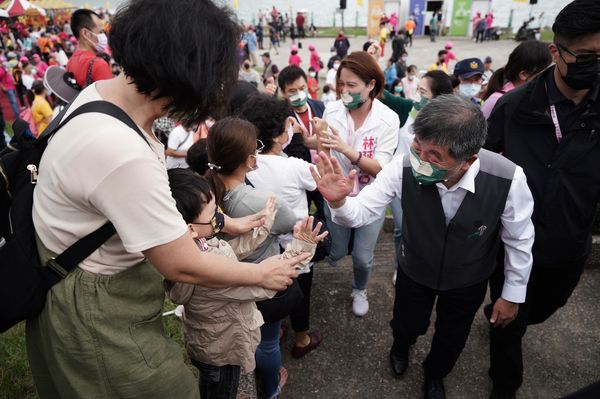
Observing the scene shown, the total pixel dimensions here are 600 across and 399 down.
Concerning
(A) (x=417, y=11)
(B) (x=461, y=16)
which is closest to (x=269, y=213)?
(B) (x=461, y=16)

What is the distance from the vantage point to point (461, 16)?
27906 mm

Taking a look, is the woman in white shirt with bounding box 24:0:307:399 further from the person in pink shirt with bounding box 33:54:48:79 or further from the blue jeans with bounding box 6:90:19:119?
the person in pink shirt with bounding box 33:54:48:79

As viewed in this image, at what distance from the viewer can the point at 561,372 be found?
2.77 meters

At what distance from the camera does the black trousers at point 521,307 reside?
7.93 ft

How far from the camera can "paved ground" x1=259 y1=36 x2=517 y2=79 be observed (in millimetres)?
19536

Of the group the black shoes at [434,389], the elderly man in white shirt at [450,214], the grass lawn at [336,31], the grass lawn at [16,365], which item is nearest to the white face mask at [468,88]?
the elderly man in white shirt at [450,214]

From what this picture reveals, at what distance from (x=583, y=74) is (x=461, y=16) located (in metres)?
30.4

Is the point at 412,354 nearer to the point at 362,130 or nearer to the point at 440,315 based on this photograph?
the point at 440,315

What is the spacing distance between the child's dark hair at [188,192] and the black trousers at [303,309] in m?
1.27

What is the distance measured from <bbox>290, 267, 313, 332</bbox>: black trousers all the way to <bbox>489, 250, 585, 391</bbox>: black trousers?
1.24 metres

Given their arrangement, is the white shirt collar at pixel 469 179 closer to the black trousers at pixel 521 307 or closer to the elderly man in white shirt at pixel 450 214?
the elderly man in white shirt at pixel 450 214

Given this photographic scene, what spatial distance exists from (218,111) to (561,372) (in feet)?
9.71

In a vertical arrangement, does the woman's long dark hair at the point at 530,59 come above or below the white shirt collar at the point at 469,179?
above

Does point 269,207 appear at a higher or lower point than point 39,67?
higher
